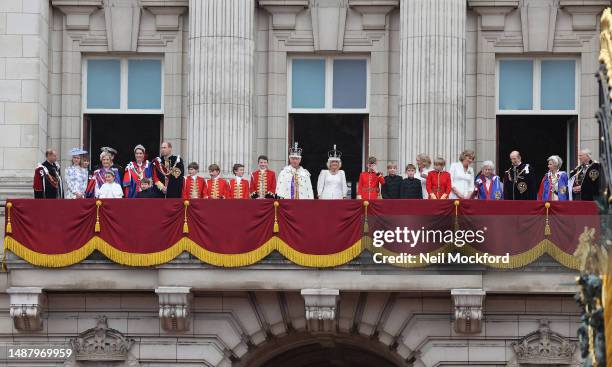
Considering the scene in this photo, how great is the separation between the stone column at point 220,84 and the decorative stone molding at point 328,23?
7.28 ft

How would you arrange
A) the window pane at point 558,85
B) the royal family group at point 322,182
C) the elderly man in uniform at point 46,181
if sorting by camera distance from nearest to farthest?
the royal family group at point 322,182 → the elderly man in uniform at point 46,181 → the window pane at point 558,85

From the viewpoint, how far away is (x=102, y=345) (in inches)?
1692

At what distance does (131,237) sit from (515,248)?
860 cm

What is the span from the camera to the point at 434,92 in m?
45.5

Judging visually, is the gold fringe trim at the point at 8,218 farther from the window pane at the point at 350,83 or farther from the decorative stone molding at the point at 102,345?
the window pane at the point at 350,83

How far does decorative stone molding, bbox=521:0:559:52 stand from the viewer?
156 ft

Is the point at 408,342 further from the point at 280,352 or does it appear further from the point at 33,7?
the point at 33,7

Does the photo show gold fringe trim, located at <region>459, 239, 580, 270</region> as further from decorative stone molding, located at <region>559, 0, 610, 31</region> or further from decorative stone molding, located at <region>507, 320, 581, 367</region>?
decorative stone molding, located at <region>559, 0, 610, 31</region>

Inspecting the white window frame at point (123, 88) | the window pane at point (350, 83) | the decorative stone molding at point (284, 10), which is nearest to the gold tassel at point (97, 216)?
the white window frame at point (123, 88)

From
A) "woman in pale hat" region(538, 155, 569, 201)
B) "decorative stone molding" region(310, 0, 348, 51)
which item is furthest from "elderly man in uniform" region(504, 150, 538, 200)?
"decorative stone molding" region(310, 0, 348, 51)

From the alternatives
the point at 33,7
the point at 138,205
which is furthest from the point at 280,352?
the point at 33,7

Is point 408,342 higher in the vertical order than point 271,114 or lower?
lower

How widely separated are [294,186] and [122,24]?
26.3 ft

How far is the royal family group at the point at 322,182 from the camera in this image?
42031mm
